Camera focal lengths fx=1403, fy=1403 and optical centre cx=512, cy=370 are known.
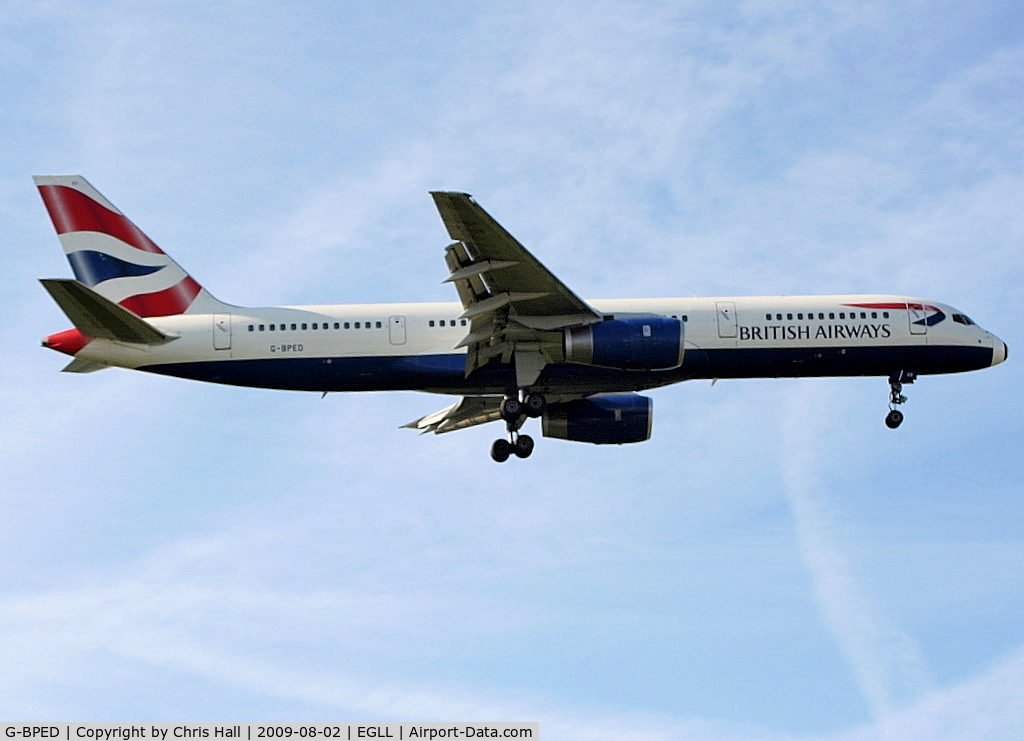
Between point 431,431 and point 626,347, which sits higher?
point 431,431

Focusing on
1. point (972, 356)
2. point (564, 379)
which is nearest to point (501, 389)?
point (564, 379)

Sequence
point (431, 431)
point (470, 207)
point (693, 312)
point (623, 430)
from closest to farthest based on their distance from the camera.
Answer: point (470, 207) → point (693, 312) → point (623, 430) → point (431, 431)

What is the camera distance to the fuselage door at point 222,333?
4181 centimetres

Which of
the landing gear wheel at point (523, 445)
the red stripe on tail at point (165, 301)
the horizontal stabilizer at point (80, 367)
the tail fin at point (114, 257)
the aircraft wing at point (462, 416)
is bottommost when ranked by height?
the landing gear wheel at point (523, 445)

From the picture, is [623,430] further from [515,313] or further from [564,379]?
[515,313]

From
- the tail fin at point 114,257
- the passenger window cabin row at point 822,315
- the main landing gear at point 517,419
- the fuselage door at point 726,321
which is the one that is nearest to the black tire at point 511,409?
the main landing gear at point 517,419

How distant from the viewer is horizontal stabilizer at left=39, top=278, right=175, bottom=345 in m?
38.1

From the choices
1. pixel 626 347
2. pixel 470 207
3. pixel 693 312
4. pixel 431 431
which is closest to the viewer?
pixel 470 207

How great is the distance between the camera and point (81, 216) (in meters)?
44.7

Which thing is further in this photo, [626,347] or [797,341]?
[797,341]

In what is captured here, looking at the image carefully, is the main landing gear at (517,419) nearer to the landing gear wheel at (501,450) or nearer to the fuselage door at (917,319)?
the landing gear wheel at (501,450)

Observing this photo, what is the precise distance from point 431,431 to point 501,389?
26.1 ft

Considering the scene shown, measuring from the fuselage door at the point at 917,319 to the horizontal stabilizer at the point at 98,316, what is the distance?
22808 mm

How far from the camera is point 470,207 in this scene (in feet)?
118
